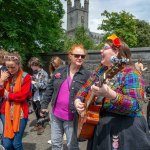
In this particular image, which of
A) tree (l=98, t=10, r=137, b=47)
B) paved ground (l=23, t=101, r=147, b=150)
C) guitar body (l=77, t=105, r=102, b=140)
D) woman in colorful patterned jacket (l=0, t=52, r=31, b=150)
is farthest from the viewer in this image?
tree (l=98, t=10, r=137, b=47)

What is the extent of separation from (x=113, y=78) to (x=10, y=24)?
12999mm

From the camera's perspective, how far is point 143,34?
4303 cm

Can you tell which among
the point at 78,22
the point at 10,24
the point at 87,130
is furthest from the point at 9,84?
the point at 78,22

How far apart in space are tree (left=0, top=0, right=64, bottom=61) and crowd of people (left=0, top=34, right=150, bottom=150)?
34.6 feet

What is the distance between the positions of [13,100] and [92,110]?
73.5 inches

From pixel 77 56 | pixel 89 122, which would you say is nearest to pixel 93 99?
pixel 89 122

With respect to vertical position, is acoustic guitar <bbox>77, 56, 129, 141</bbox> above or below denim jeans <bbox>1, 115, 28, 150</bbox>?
above

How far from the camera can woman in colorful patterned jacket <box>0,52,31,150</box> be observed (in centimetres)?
419

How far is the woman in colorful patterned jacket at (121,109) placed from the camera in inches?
96.7

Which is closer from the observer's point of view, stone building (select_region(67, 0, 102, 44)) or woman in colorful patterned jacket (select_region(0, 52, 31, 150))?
woman in colorful patterned jacket (select_region(0, 52, 31, 150))

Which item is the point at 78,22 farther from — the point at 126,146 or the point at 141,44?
the point at 126,146

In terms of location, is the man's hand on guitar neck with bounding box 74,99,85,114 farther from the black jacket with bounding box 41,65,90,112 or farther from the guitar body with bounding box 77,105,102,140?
the black jacket with bounding box 41,65,90,112

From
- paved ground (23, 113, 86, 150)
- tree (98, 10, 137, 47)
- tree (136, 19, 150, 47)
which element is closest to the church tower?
tree (136, 19, 150, 47)

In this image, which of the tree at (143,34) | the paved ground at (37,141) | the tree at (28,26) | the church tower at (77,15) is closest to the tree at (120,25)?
the tree at (143,34)
